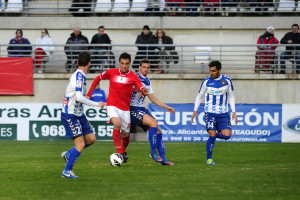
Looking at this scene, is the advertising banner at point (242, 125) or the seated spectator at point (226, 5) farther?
the seated spectator at point (226, 5)

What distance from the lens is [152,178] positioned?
10156 millimetres

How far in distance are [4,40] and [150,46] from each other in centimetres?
786

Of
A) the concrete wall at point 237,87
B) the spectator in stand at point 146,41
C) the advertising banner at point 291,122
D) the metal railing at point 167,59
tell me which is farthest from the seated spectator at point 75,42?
the advertising banner at point 291,122

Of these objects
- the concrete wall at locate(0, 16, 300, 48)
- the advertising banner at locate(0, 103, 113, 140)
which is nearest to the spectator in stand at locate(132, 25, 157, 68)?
the advertising banner at locate(0, 103, 113, 140)

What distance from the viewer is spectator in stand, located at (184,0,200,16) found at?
2628cm

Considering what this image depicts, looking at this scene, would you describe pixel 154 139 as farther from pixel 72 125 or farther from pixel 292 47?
pixel 292 47

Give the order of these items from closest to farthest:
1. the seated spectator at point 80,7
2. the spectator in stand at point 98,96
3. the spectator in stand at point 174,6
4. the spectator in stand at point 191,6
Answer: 1. the spectator in stand at point 98,96
2. the spectator in stand at point 191,6
3. the spectator in stand at point 174,6
4. the seated spectator at point 80,7

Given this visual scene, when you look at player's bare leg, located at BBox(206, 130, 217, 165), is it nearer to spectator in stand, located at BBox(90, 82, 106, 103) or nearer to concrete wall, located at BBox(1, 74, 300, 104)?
spectator in stand, located at BBox(90, 82, 106, 103)

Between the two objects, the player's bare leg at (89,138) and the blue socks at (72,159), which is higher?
the player's bare leg at (89,138)

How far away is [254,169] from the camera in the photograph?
11477 millimetres

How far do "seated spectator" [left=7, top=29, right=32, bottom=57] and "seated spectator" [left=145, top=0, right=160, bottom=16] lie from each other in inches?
216

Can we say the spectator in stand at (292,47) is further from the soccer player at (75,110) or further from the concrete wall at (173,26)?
the soccer player at (75,110)

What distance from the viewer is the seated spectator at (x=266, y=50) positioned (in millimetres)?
22922

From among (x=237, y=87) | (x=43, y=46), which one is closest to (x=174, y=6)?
(x=237, y=87)
